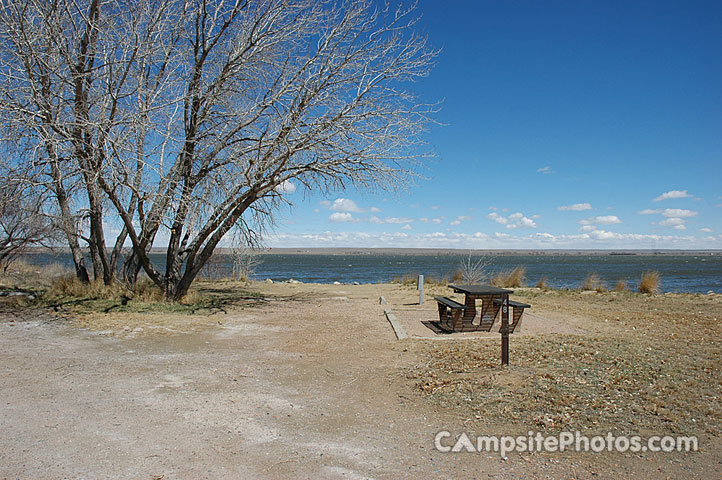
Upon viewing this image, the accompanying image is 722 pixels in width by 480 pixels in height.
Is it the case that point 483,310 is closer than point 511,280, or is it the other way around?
point 483,310

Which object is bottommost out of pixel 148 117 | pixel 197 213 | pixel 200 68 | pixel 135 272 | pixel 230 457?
pixel 230 457

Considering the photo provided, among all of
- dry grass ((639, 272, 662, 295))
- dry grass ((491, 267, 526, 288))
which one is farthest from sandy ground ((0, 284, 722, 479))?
dry grass ((491, 267, 526, 288))

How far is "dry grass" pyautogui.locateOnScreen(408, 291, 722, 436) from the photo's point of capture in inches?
171

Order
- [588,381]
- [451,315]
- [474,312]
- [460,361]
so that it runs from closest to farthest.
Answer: [588,381]
[460,361]
[474,312]
[451,315]

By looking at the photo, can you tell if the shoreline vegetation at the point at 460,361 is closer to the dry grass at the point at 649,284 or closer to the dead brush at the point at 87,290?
the dead brush at the point at 87,290

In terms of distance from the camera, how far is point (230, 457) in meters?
3.65

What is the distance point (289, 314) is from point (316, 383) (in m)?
5.71

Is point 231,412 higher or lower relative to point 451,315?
lower

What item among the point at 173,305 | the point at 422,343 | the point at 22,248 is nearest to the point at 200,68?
the point at 173,305

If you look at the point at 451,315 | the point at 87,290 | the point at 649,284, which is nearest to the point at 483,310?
the point at 451,315

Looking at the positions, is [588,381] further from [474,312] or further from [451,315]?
[451,315]

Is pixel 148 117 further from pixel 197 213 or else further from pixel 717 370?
pixel 717 370

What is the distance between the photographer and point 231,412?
4.65m

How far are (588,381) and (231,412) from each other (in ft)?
11.9
